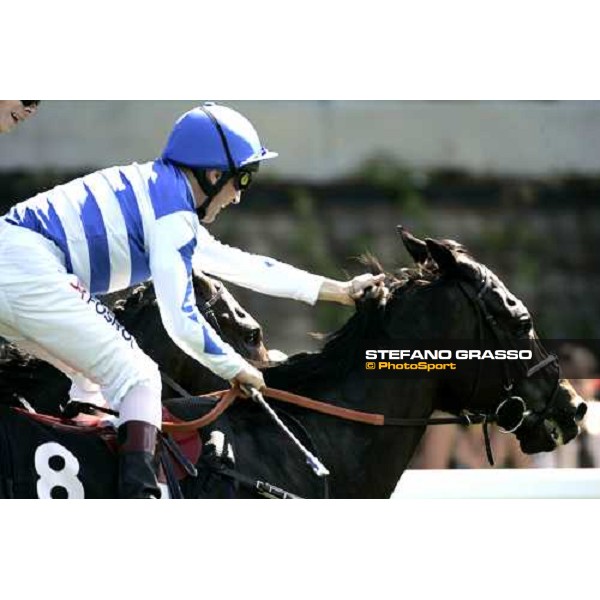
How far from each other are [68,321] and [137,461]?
21.3 inches

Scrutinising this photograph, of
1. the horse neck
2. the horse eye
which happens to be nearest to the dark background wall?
the horse eye

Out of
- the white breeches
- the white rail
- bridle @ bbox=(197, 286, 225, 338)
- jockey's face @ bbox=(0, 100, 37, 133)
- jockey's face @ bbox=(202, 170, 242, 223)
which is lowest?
the white rail

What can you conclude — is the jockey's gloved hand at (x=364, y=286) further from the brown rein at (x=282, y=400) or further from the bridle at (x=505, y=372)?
the brown rein at (x=282, y=400)

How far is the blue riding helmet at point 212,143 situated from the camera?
15.0 ft

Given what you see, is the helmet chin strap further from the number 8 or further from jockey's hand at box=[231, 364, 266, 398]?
the number 8

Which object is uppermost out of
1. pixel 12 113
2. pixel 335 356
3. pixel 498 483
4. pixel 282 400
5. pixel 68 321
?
pixel 12 113

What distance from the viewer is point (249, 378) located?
14.6ft

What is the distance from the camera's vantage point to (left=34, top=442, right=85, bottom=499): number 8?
4258 millimetres

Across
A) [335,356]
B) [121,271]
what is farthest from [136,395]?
[335,356]

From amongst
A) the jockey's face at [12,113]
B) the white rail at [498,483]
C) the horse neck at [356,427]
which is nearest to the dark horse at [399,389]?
the horse neck at [356,427]

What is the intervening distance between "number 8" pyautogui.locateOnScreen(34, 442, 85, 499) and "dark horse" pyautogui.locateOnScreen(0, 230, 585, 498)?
0.53 metres

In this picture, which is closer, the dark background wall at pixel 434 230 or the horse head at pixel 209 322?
the horse head at pixel 209 322

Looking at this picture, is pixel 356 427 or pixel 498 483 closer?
pixel 356 427

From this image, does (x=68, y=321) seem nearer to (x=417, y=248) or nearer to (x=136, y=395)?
(x=136, y=395)
